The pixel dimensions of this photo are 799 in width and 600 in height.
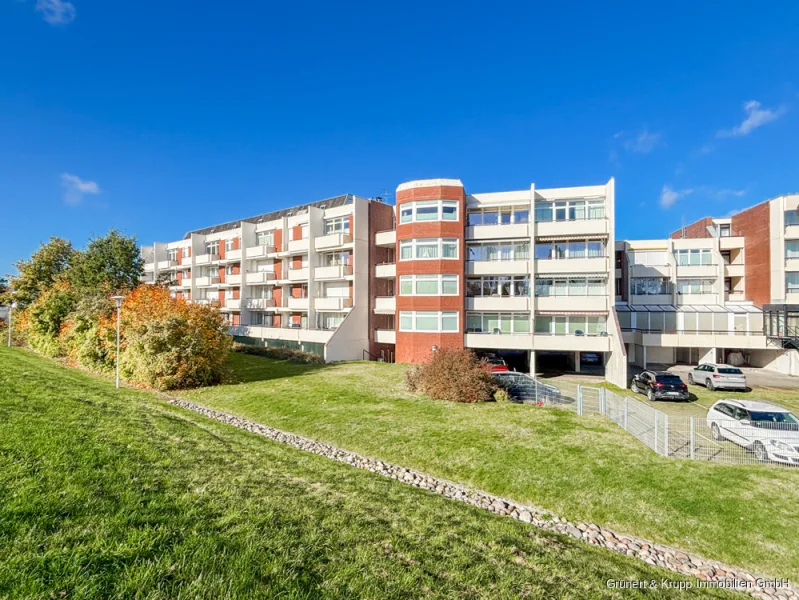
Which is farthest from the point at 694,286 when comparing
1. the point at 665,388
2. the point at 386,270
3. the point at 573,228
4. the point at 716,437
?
the point at 386,270

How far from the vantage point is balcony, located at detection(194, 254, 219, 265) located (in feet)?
139

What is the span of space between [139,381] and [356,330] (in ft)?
48.9

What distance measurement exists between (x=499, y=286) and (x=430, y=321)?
5929mm

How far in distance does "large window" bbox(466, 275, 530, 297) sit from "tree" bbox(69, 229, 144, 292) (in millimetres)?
28171

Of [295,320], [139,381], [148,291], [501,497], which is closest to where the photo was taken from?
[501,497]

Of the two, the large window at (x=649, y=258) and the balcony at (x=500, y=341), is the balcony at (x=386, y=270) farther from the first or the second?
the large window at (x=649, y=258)

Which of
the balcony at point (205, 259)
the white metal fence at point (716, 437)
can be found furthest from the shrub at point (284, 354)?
the white metal fence at point (716, 437)

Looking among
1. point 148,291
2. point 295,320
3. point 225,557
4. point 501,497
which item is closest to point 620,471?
point 501,497

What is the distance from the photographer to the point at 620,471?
10.6m

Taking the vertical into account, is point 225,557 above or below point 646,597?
above

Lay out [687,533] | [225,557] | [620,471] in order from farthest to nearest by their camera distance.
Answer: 1. [620,471]
2. [687,533]
3. [225,557]

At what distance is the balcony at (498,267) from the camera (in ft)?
88.4

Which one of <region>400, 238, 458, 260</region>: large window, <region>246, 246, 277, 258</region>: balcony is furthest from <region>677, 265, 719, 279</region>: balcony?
<region>246, 246, 277, 258</region>: balcony

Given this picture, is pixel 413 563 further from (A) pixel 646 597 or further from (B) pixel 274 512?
(A) pixel 646 597
